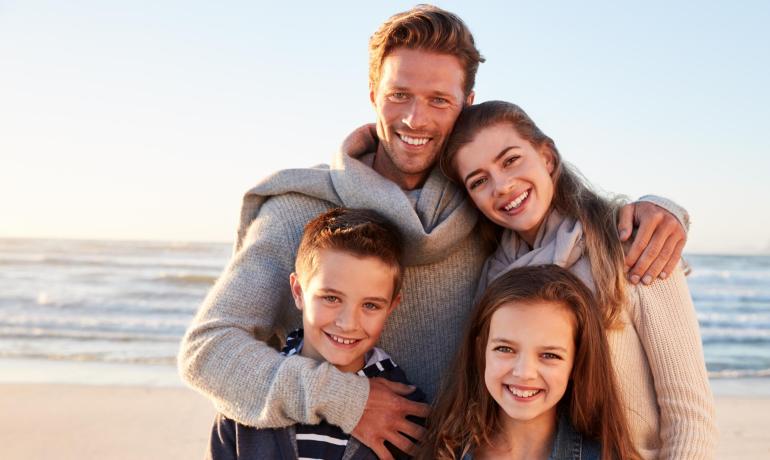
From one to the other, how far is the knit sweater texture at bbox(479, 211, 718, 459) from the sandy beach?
3356mm

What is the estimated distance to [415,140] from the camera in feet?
9.51

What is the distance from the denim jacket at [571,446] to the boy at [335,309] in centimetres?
49

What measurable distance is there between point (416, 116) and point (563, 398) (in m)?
1.13

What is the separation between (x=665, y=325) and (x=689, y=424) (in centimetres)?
31

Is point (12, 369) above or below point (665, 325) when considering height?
below

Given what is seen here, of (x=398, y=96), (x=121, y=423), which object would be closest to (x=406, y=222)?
(x=398, y=96)

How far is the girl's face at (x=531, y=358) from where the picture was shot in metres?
2.27

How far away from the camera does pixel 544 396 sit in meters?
2.28

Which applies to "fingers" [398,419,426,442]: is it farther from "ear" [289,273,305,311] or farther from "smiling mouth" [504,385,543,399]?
"ear" [289,273,305,311]

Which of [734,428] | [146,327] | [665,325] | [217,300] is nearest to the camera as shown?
[665,325]

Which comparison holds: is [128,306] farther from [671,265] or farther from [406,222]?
[671,265]

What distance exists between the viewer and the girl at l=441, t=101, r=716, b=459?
243 cm

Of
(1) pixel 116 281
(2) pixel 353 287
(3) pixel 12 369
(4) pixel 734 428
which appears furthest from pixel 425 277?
(1) pixel 116 281

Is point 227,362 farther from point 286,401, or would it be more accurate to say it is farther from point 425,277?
point 425,277
